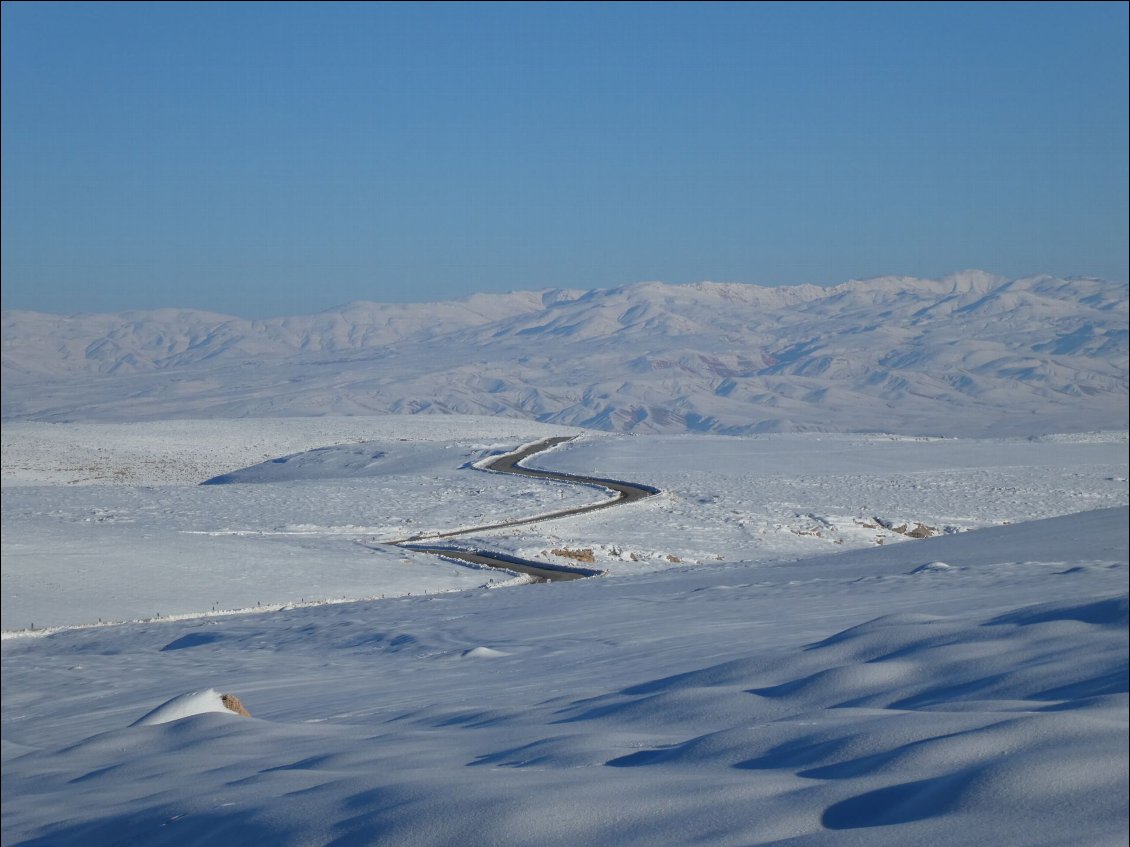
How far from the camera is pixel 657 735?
654 centimetres

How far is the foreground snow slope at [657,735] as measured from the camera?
4512 millimetres

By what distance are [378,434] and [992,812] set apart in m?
71.3

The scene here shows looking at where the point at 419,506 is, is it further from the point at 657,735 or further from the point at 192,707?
the point at 657,735

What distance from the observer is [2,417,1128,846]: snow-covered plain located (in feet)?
15.3

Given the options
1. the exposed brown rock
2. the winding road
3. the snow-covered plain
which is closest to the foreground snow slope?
A: the snow-covered plain

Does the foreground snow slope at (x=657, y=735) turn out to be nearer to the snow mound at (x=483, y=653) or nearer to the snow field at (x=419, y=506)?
the snow mound at (x=483, y=653)

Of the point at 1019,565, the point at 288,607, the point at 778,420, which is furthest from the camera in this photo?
the point at 778,420

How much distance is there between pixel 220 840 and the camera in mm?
5336

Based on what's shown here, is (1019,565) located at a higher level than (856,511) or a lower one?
higher

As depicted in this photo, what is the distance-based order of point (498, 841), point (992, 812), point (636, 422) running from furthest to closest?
point (636, 422), point (498, 841), point (992, 812)

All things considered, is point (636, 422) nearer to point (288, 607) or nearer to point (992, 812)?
point (288, 607)

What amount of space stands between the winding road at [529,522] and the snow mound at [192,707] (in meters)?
14.9

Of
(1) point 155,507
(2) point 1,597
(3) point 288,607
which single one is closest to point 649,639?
(3) point 288,607

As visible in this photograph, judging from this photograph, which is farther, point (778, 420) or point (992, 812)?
point (778, 420)
